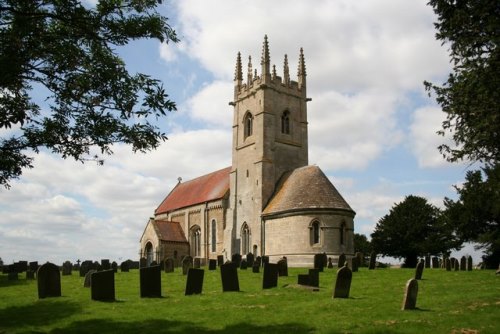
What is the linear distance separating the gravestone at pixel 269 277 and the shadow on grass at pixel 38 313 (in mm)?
6304

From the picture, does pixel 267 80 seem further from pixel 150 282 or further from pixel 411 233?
pixel 150 282

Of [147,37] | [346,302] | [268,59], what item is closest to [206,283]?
[346,302]

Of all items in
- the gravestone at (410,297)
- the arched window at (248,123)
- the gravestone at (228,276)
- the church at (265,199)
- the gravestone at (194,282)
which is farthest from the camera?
the arched window at (248,123)

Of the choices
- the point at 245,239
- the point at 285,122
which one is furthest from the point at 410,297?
the point at 285,122

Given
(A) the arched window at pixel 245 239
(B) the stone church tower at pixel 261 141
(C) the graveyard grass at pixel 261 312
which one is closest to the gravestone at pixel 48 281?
(C) the graveyard grass at pixel 261 312

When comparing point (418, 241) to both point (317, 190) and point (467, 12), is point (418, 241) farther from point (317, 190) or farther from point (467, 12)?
point (467, 12)

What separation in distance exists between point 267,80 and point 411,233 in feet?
71.0

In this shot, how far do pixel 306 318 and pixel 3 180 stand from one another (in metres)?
7.33

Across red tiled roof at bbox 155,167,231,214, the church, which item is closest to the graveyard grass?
the church

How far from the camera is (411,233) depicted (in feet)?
166

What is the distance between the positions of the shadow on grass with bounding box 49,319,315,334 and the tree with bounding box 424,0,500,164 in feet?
29.6

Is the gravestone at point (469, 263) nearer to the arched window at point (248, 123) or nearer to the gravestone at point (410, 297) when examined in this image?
the gravestone at point (410, 297)

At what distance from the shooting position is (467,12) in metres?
15.8

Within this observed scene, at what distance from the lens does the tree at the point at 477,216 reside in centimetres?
3681
